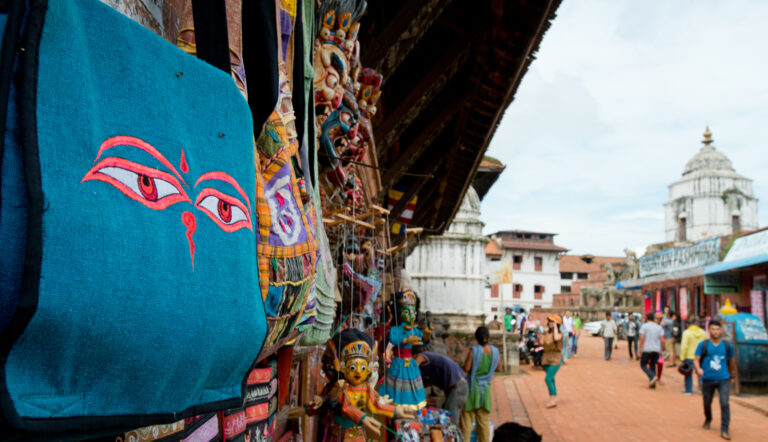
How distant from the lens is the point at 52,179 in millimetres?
725

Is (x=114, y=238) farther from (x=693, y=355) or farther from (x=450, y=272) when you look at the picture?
(x=450, y=272)

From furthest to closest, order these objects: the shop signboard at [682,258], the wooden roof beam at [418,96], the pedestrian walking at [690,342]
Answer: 1. the shop signboard at [682,258]
2. the pedestrian walking at [690,342]
3. the wooden roof beam at [418,96]

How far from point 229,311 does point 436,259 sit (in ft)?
83.2

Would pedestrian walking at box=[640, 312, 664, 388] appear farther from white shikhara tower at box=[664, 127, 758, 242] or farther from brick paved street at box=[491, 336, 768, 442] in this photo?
white shikhara tower at box=[664, 127, 758, 242]

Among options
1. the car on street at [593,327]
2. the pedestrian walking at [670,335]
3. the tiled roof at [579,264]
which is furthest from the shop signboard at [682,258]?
the tiled roof at [579,264]

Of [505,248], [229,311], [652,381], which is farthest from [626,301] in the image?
[229,311]

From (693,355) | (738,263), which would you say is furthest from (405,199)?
(738,263)

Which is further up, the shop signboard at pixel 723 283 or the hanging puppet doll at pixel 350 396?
the shop signboard at pixel 723 283

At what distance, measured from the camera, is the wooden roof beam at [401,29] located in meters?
4.52

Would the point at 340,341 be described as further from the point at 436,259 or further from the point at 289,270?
the point at 436,259

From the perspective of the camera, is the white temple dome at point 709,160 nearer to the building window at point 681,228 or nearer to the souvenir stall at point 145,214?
the building window at point 681,228

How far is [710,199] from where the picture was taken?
48156 mm

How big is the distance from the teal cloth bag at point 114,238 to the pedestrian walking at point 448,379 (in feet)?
17.9

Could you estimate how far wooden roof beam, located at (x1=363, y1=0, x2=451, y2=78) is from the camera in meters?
4.52
